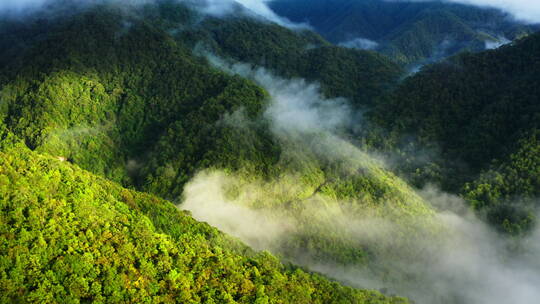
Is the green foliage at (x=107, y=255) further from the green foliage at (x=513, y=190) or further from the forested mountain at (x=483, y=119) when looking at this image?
the forested mountain at (x=483, y=119)

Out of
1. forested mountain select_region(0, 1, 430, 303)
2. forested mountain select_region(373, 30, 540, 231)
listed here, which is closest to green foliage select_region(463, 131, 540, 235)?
forested mountain select_region(373, 30, 540, 231)

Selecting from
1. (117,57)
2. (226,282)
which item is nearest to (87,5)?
(117,57)

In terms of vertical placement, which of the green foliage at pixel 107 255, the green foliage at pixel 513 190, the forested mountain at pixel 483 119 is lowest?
the green foliage at pixel 107 255

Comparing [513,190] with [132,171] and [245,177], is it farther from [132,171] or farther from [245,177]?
[132,171]

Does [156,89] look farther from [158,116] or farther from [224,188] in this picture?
[224,188]

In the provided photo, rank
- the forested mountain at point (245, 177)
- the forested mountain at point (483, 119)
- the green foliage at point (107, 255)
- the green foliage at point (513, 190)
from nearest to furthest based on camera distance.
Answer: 1. the green foliage at point (107, 255)
2. the forested mountain at point (245, 177)
3. the green foliage at point (513, 190)
4. the forested mountain at point (483, 119)

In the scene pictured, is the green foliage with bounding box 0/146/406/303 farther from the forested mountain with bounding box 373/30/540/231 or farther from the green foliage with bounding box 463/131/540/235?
the forested mountain with bounding box 373/30/540/231

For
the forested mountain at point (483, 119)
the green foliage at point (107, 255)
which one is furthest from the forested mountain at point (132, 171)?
the forested mountain at point (483, 119)

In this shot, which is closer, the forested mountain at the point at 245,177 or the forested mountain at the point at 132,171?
the forested mountain at the point at 132,171

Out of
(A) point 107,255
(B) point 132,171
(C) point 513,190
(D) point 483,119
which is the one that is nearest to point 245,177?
(B) point 132,171
